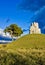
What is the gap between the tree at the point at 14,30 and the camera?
15388 centimetres

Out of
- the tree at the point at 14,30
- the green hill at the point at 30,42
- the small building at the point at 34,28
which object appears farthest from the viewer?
the tree at the point at 14,30

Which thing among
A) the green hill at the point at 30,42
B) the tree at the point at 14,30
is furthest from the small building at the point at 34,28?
the green hill at the point at 30,42

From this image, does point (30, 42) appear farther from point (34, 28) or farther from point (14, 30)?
point (14, 30)

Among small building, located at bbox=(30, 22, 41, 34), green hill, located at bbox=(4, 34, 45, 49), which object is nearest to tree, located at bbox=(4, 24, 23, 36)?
small building, located at bbox=(30, 22, 41, 34)

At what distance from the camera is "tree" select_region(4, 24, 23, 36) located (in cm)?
15388

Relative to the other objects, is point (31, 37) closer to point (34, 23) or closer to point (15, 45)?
point (15, 45)

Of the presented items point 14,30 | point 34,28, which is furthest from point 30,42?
point 14,30

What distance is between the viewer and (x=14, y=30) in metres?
155

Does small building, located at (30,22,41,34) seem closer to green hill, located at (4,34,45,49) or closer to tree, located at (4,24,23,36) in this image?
tree, located at (4,24,23,36)

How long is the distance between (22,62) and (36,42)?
87118mm

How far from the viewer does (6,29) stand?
158625 millimetres

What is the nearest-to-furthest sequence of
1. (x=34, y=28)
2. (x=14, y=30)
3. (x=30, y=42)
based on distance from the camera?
(x=30, y=42) < (x=34, y=28) < (x=14, y=30)

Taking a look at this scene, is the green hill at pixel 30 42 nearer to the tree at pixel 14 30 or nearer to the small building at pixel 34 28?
the small building at pixel 34 28

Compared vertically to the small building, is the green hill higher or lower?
lower
